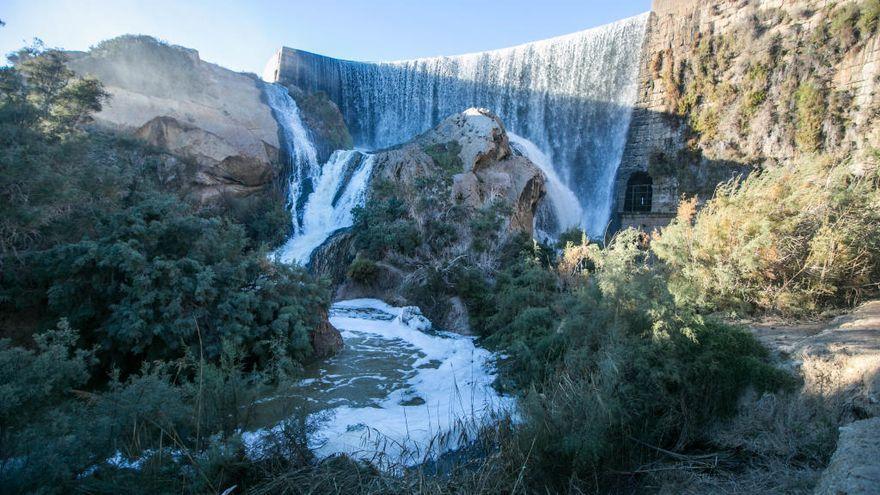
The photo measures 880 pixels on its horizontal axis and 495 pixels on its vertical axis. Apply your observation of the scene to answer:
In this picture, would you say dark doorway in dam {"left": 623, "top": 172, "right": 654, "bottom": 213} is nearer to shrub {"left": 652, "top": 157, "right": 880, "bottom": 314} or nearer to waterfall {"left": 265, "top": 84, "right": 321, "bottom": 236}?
waterfall {"left": 265, "top": 84, "right": 321, "bottom": 236}

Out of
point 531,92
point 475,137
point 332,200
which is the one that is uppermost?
point 531,92

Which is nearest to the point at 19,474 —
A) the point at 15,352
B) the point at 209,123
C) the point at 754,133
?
the point at 15,352

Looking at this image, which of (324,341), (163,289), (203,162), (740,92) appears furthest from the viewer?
(740,92)

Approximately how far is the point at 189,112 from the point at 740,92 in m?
18.8

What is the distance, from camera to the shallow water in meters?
3.99

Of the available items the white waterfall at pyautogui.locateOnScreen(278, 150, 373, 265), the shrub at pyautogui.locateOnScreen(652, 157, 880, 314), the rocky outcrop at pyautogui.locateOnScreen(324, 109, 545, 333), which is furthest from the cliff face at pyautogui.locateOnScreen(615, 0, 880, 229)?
the shrub at pyautogui.locateOnScreen(652, 157, 880, 314)

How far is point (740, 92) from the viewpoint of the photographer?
17406 mm

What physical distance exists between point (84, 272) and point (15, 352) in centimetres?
279

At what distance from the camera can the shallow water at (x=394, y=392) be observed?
3.99m

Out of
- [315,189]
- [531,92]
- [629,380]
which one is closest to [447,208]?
[315,189]

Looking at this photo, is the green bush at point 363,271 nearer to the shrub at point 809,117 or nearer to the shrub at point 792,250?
the shrub at point 792,250

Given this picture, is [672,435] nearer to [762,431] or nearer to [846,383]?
[762,431]

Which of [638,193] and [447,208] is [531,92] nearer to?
[638,193]

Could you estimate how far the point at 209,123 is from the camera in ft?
52.1
